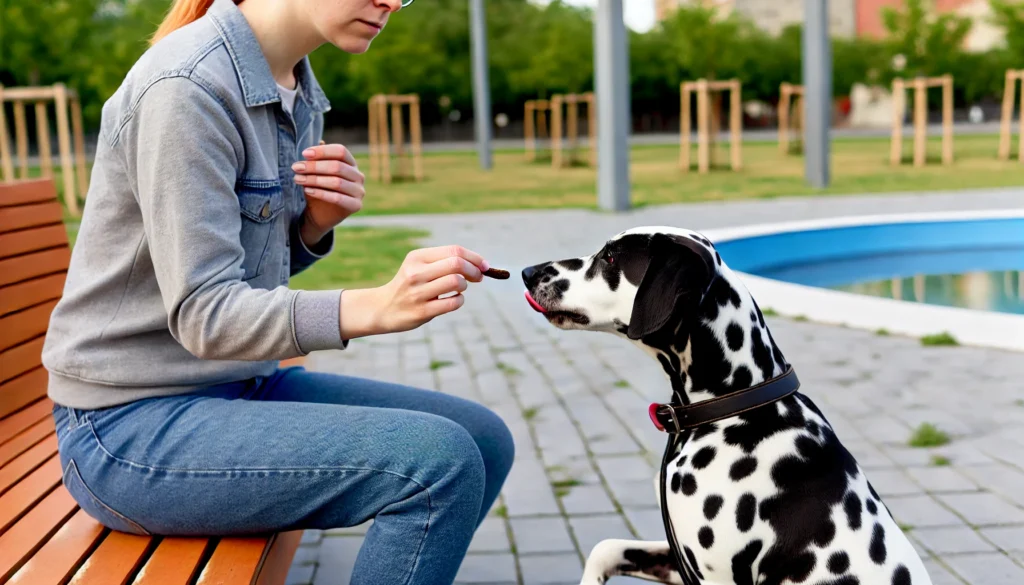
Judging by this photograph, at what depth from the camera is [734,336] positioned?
2.28 meters

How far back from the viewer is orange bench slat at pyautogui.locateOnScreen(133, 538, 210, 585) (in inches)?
80.8

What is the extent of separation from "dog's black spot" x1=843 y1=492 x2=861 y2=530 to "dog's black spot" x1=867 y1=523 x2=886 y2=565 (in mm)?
42

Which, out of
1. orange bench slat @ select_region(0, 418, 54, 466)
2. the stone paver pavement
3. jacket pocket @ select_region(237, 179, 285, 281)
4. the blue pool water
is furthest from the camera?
the blue pool water

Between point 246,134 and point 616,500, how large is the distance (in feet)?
7.12

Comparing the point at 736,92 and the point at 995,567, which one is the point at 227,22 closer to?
the point at 995,567

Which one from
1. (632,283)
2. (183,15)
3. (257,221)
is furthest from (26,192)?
(632,283)

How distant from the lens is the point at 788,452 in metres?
2.21

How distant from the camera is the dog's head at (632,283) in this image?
223cm

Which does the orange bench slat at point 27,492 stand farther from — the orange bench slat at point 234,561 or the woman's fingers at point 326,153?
the woman's fingers at point 326,153

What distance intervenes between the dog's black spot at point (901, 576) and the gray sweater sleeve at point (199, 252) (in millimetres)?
1241

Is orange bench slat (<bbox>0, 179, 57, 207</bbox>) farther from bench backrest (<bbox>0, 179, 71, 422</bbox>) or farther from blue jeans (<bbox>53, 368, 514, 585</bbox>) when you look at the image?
blue jeans (<bbox>53, 368, 514, 585</bbox>)

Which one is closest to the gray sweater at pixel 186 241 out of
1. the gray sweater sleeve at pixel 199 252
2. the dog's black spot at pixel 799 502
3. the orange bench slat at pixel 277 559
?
the gray sweater sleeve at pixel 199 252

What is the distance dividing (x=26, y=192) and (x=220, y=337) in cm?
176

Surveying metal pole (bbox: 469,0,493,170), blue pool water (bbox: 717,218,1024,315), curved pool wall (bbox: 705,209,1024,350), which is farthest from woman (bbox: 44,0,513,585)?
metal pole (bbox: 469,0,493,170)
